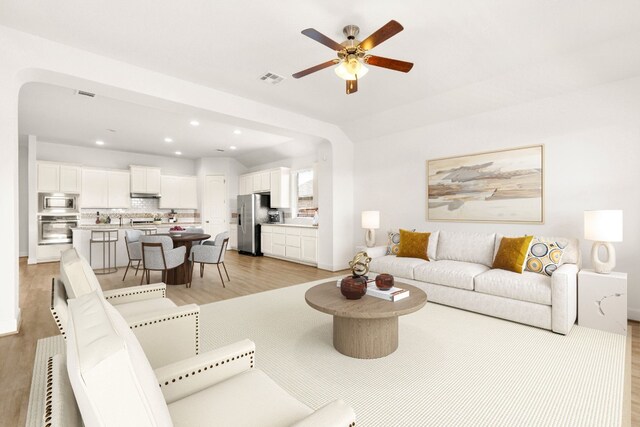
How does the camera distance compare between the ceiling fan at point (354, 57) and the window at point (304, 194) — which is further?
the window at point (304, 194)

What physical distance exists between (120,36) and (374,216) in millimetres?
4075

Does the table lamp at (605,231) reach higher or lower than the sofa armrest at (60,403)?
higher

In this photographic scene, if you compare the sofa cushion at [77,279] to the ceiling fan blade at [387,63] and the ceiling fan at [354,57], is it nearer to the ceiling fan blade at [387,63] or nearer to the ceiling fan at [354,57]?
the ceiling fan at [354,57]

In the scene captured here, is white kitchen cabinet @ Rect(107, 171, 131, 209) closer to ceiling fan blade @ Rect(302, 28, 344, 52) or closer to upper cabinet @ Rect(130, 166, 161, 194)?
upper cabinet @ Rect(130, 166, 161, 194)

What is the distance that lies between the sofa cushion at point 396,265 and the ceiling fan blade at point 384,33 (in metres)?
2.74

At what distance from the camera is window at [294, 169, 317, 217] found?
25.5 feet

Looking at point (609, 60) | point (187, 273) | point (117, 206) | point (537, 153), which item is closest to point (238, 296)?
point (187, 273)

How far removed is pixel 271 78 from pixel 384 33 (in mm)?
1916

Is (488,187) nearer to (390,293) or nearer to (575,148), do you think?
(575,148)

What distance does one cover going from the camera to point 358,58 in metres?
2.67

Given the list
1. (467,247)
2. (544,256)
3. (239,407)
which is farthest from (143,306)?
(544,256)

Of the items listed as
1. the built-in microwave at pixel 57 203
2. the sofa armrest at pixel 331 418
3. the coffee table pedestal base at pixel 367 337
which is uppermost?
the built-in microwave at pixel 57 203

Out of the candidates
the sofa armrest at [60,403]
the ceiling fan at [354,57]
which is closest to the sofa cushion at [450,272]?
the ceiling fan at [354,57]

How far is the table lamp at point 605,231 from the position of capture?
3035 mm
